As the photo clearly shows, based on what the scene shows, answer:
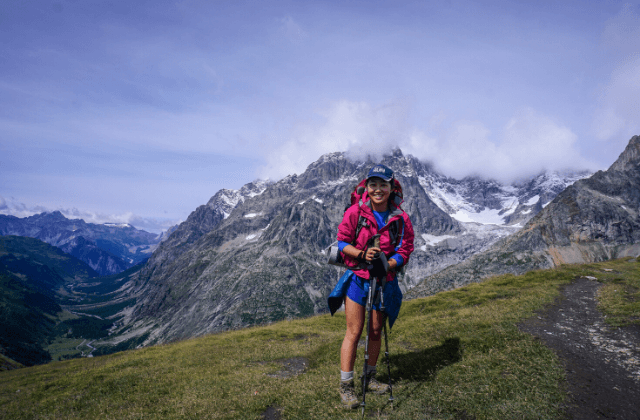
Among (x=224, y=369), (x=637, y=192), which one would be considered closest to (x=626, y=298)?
(x=224, y=369)

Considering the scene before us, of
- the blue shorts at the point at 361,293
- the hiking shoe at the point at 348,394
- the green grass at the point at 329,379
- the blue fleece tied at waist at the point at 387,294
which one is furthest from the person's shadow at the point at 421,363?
the blue shorts at the point at 361,293

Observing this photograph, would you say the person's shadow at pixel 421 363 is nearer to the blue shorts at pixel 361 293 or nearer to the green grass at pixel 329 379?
the green grass at pixel 329 379

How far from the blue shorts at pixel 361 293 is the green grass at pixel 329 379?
2537 mm

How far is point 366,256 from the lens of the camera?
7570 mm

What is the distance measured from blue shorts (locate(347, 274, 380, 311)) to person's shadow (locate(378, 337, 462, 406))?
261cm

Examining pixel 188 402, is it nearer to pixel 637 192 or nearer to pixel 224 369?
pixel 224 369

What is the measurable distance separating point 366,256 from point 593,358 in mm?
7581

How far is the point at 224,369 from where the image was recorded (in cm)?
1211

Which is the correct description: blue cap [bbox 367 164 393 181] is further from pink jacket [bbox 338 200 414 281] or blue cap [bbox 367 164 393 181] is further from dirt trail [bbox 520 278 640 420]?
dirt trail [bbox 520 278 640 420]

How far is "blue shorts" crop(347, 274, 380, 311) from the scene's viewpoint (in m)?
7.96

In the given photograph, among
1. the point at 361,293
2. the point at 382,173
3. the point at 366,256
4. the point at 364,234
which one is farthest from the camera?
the point at 382,173

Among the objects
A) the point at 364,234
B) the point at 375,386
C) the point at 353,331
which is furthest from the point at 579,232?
the point at 353,331

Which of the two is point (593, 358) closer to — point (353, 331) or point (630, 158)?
point (353, 331)

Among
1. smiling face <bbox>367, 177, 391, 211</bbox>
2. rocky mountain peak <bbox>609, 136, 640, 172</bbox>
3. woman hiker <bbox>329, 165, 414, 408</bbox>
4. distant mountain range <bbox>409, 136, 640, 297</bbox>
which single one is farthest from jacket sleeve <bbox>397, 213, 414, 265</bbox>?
rocky mountain peak <bbox>609, 136, 640, 172</bbox>
